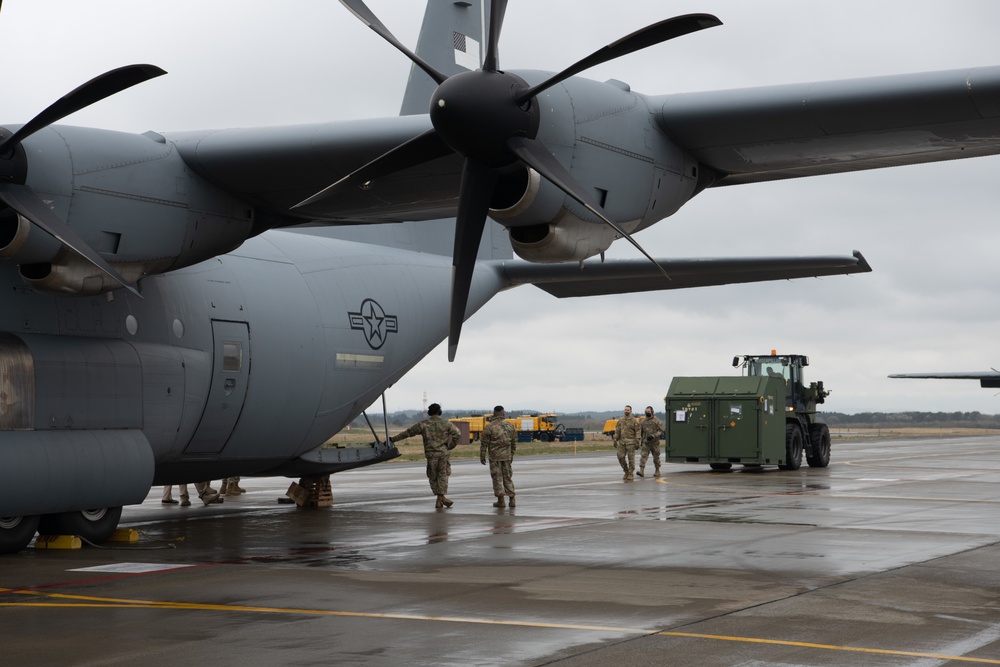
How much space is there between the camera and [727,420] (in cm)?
2731

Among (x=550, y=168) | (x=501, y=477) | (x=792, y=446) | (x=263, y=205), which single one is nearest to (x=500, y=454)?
(x=501, y=477)

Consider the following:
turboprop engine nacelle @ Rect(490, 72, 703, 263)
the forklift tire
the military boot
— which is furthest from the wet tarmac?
the forklift tire

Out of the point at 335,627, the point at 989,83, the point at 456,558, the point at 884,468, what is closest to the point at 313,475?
the point at 456,558

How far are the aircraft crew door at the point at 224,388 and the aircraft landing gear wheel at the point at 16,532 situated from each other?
249 cm

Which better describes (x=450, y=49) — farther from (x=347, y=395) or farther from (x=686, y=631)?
(x=686, y=631)

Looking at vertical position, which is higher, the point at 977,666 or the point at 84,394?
the point at 84,394

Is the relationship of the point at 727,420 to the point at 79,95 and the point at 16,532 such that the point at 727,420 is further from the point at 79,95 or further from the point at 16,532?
the point at 79,95

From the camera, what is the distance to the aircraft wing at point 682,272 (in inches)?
674

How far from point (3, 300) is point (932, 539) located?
1083 centimetres

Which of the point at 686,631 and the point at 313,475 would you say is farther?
the point at 313,475

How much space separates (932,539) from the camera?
13.0 meters

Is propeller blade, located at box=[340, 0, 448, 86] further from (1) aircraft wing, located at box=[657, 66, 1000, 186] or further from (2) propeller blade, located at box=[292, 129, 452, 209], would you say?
(1) aircraft wing, located at box=[657, 66, 1000, 186]

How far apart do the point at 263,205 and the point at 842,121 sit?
6668mm

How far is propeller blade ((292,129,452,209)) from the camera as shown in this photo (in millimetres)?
11133
